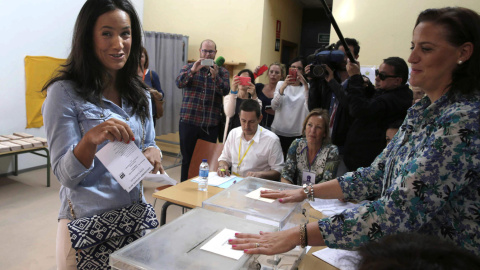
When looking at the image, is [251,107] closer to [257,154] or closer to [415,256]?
[257,154]

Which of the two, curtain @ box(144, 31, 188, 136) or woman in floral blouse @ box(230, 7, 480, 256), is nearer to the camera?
woman in floral blouse @ box(230, 7, 480, 256)

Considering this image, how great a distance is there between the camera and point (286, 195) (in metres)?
1.58

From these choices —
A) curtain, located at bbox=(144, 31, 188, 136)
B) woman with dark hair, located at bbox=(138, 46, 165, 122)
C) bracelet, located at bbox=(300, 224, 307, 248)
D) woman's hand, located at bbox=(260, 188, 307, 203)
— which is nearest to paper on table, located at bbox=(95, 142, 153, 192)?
bracelet, located at bbox=(300, 224, 307, 248)

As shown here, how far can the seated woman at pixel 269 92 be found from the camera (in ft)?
12.4

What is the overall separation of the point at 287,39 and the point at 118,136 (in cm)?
567

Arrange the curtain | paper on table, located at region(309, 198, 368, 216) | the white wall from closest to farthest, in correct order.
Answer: paper on table, located at region(309, 198, 368, 216), the white wall, the curtain

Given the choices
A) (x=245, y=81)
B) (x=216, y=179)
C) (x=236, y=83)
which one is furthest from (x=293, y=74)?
(x=216, y=179)

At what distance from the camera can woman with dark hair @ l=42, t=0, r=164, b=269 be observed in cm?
101

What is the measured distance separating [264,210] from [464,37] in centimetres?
94

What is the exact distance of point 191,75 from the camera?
375 centimetres

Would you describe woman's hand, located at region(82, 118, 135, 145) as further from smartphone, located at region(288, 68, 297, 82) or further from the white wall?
the white wall

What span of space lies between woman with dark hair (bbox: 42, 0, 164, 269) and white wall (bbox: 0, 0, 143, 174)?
394 centimetres

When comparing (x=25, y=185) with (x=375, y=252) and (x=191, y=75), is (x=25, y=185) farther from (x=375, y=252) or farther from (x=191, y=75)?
(x=375, y=252)

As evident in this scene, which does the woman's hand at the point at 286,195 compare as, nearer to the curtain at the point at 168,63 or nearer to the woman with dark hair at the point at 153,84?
the woman with dark hair at the point at 153,84
